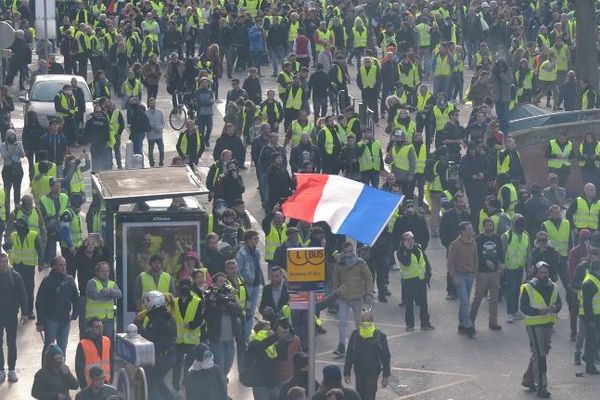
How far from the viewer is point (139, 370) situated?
1812 centimetres

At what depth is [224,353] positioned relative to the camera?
2256 cm

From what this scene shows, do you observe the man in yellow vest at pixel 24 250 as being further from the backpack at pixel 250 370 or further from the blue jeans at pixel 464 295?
the blue jeans at pixel 464 295

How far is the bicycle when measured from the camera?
129 feet

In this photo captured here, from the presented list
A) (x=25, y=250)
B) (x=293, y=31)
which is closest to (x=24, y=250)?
(x=25, y=250)

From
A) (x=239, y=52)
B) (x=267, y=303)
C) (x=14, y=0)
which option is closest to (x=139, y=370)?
(x=267, y=303)

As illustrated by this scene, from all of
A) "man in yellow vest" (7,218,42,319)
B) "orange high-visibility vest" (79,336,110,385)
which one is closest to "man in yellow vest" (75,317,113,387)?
"orange high-visibility vest" (79,336,110,385)

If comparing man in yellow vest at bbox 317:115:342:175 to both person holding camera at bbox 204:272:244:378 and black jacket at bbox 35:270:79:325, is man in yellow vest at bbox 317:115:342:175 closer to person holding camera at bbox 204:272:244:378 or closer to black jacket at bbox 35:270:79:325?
black jacket at bbox 35:270:79:325

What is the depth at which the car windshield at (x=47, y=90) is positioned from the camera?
38250 millimetres

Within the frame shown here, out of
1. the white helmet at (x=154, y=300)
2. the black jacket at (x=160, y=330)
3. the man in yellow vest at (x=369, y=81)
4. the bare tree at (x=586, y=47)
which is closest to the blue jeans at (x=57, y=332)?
the white helmet at (x=154, y=300)

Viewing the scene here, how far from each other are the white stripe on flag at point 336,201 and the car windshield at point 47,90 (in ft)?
57.4

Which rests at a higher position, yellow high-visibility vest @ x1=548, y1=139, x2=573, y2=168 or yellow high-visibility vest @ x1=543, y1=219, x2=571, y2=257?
yellow high-visibility vest @ x1=548, y1=139, x2=573, y2=168

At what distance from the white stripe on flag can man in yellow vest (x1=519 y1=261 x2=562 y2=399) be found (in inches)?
128

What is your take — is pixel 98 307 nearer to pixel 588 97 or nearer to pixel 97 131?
pixel 97 131

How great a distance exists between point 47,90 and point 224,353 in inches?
667
